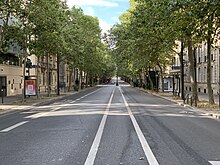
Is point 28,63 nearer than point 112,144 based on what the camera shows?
No

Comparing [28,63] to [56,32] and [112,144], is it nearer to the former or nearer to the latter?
[56,32]

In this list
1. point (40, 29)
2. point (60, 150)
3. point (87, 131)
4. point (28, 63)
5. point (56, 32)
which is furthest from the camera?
point (28, 63)

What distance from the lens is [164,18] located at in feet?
52.6

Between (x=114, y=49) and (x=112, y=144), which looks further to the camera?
(x=114, y=49)

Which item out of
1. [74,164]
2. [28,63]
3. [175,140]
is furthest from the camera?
[28,63]

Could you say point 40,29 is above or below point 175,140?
above

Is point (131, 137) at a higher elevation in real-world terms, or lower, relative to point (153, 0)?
lower

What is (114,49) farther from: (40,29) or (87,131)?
→ (87,131)

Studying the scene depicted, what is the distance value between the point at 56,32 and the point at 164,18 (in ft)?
44.8

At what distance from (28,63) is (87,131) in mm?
24130

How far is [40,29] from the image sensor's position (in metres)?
26.0

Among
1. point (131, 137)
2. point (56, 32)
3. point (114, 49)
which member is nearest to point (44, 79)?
point (114, 49)

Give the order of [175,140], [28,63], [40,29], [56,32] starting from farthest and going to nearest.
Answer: [28,63]
[56,32]
[40,29]
[175,140]

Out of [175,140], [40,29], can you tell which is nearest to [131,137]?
[175,140]
